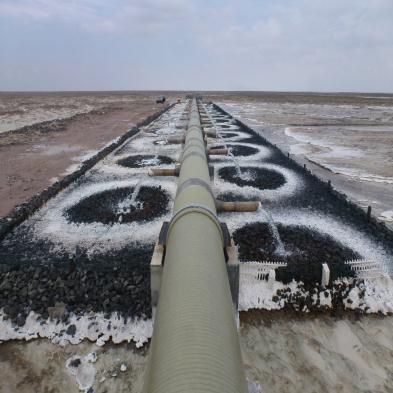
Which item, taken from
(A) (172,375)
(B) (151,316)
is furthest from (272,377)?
(A) (172,375)

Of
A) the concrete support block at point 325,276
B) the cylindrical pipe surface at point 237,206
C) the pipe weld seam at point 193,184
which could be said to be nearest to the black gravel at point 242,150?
the cylindrical pipe surface at point 237,206

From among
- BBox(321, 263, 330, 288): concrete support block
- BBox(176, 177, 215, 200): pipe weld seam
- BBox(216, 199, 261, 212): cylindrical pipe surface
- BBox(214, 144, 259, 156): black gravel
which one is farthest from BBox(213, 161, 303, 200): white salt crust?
BBox(321, 263, 330, 288): concrete support block

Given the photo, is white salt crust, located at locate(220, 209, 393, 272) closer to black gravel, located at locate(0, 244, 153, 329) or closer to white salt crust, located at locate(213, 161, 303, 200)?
white salt crust, located at locate(213, 161, 303, 200)

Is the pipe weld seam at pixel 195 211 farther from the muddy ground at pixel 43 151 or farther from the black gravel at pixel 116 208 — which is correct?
the muddy ground at pixel 43 151

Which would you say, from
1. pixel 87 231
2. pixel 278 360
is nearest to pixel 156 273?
pixel 278 360

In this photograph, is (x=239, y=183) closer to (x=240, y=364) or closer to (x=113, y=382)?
(x=113, y=382)

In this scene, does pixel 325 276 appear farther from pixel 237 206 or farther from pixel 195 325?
pixel 195 325
